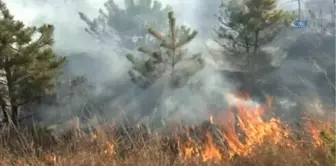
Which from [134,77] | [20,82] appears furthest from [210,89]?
[20,82]

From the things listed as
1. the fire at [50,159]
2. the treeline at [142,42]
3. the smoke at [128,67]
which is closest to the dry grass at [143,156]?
the fire at [50,159]

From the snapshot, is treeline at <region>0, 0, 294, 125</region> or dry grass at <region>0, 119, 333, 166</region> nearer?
dry grass at <region>0, 119, 333, 166</region>

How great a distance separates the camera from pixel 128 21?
1175 inches

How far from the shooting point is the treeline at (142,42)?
54.0 feet

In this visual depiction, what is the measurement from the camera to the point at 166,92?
82.5 ft

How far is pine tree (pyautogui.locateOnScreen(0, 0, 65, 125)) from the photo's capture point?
16047 millimetres

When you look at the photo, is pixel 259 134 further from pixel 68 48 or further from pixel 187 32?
pixel 68 48

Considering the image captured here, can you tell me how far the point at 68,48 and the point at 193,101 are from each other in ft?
47.4

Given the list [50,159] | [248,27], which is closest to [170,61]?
[248,27]

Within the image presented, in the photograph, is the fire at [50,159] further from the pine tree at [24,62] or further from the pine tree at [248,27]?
the pine tree at [248,27]

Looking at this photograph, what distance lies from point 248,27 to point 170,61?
418 centimetres

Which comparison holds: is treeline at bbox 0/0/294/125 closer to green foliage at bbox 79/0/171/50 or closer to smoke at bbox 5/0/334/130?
green foliage at bbox 79/0/171/50

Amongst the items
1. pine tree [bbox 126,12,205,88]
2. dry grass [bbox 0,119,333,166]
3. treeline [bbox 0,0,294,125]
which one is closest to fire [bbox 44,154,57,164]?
dry grass [bbox 0,119,333,166]

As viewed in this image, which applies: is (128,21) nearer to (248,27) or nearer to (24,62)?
(248,27)
